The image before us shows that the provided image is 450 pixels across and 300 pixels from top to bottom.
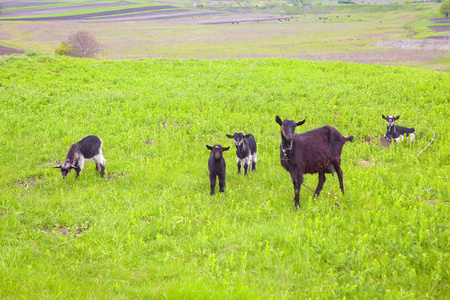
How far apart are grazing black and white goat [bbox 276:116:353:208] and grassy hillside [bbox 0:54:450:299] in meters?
0.70

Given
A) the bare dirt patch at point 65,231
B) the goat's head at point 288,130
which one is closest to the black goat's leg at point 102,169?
the bare dirt patch at point 65,231

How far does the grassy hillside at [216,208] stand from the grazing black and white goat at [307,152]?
2.31 ft

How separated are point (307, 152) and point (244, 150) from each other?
2.51 meters

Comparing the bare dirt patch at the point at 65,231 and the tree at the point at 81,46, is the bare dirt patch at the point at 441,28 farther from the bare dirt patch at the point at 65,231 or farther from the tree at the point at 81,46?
the bare dirt patch at the point at 65,231

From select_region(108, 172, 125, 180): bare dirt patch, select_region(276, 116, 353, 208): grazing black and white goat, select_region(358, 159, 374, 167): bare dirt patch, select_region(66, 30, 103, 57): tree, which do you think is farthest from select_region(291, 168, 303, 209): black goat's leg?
select_region(66, 30, 103, 57): tree

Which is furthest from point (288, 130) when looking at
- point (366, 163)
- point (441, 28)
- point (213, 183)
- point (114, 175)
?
point (441, 28)

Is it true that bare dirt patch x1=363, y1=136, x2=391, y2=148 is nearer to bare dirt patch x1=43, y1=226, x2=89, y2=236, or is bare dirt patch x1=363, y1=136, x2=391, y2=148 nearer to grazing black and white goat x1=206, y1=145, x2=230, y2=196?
grazing black and white goat x1=206, y1=145, x2=230, y2=196

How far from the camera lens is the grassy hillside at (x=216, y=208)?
516cm

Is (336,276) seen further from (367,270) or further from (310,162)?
(310,162)

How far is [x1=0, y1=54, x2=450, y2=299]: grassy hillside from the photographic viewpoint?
516cm

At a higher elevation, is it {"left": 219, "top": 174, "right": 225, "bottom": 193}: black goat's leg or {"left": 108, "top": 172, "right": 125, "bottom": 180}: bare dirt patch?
{"left": 219, "top": 174, "right": 225, "bottom": 193}: black goat's leg

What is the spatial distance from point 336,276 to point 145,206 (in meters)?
4.83

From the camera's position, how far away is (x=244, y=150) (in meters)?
Result: 10.1

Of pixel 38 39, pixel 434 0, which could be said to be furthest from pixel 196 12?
pixel 434 0
